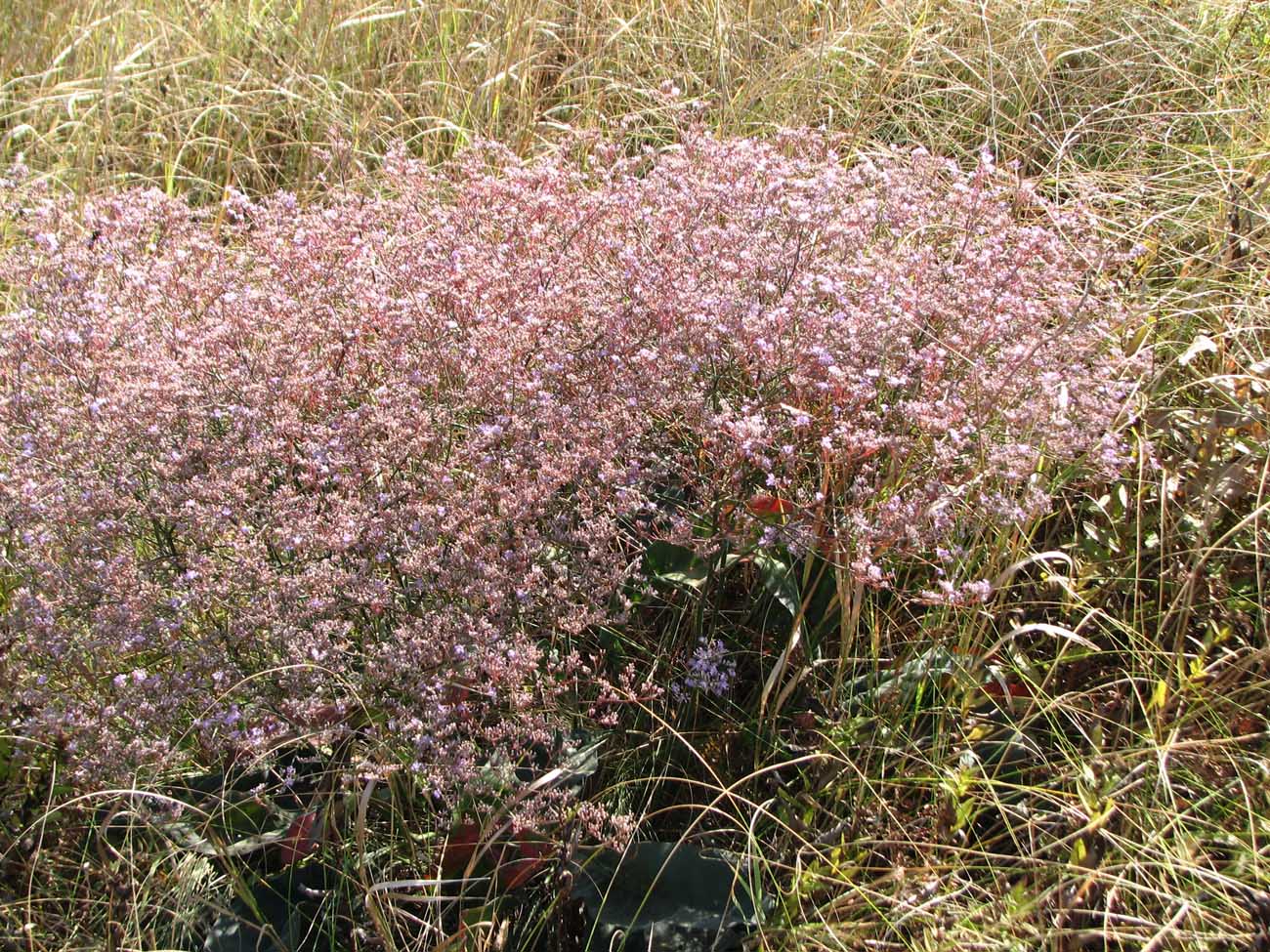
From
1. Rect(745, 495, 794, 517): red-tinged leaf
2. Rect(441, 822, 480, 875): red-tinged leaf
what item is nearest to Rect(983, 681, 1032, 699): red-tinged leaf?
Rect(745, 495, 794, 517): red-tinged leaf

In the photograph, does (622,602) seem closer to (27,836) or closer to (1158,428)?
(27,836)

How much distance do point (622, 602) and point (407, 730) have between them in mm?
476

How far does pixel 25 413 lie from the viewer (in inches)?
92.8

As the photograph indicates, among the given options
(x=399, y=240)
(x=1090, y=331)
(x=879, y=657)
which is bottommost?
(x=879, y=657)

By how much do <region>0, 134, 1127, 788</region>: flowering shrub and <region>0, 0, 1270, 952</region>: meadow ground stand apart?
19cm

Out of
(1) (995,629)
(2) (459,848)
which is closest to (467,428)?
(2) (459,848)

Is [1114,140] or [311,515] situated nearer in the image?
[311,515]

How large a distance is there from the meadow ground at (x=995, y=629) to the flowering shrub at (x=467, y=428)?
19cm

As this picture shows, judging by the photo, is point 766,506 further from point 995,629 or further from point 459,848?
point 459,848

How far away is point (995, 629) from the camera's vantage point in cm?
241

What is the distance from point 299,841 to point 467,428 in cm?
78

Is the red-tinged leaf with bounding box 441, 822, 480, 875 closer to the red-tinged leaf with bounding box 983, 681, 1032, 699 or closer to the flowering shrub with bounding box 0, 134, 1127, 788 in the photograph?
the flowering shrub with bounding box 0, 134, 1127, 788

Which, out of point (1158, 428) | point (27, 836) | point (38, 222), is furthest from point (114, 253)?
point (1158, 428)

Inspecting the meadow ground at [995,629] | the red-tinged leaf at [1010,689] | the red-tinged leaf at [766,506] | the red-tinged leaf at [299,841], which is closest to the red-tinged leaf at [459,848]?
the meadow ground at [995,629]
